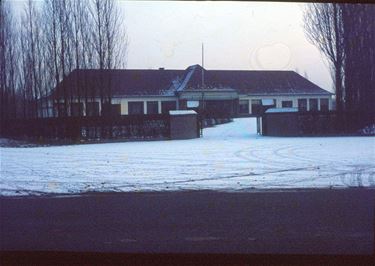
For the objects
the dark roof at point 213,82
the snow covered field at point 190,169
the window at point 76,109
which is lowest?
the snow covered field at point 190,169

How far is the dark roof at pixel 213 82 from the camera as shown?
5206 cm

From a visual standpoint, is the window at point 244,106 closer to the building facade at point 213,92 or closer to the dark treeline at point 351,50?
the building facade at point 213,92

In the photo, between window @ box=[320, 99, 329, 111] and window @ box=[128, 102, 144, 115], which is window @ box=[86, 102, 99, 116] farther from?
window @ box=[320, 99, 329, 111]

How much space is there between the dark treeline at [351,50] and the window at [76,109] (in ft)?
58.2

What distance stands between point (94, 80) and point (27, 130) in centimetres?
609

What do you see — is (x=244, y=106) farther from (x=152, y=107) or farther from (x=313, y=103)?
(x=152, y=107)

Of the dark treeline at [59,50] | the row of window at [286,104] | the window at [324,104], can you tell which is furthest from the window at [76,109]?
the window at [324,104]

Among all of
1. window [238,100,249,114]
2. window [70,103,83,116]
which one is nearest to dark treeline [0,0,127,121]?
window [70,103,83,116]

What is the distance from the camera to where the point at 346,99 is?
34.8m

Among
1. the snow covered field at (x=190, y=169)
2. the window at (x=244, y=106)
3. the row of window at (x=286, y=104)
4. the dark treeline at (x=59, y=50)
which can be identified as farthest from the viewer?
the row of window at (x=286, y=104)

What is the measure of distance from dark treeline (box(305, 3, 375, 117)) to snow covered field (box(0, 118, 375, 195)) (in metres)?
13.2

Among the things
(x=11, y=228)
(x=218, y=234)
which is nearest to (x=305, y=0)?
(x=218, y=234)

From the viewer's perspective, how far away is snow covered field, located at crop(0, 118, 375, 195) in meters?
12.6

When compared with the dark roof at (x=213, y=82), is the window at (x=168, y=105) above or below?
below
